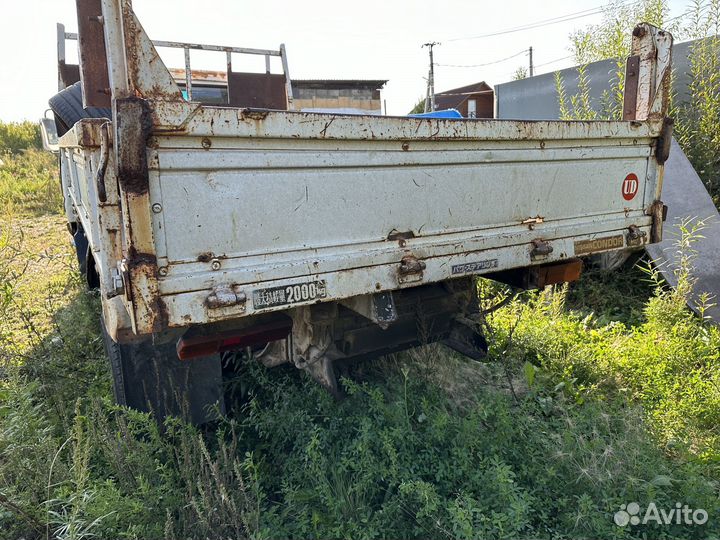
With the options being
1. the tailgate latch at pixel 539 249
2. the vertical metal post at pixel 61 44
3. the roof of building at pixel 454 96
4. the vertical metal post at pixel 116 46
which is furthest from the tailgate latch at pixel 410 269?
the roof of building at pixel 454 96

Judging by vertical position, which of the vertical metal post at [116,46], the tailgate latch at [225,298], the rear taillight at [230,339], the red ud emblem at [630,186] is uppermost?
the vertical metal post at [116,46]

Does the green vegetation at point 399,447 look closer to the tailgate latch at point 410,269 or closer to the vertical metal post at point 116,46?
the tailgate latch at point 410,269

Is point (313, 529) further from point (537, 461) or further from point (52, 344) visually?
point (52, 344)

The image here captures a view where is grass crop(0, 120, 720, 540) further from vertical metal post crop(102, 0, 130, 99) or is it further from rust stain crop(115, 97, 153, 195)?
vertical metal post crop(102, 0, 130, 99)

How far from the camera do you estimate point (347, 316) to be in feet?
8.61

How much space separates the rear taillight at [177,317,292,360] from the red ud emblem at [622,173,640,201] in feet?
7.13

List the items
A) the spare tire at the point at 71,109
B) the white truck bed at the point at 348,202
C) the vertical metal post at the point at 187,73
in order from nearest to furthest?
the white truck bed at the point at 348,202
the spare tire at the point at 71,109
the vertical metal post at the point at 187,73

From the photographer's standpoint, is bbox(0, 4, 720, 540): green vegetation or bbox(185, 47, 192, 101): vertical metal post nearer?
bbox(0, 4, 720, 540): green vegetation

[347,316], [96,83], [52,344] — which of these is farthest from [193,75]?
[347,316]

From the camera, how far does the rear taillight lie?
88.0 inches

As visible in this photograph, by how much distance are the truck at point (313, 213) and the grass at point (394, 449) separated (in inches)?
11.9

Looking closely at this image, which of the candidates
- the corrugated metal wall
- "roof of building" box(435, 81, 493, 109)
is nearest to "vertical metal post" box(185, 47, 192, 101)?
the corrugated metal wall

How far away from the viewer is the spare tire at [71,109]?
157 inches

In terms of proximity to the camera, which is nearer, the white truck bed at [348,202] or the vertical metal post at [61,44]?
the white truck bed at [348,202]
